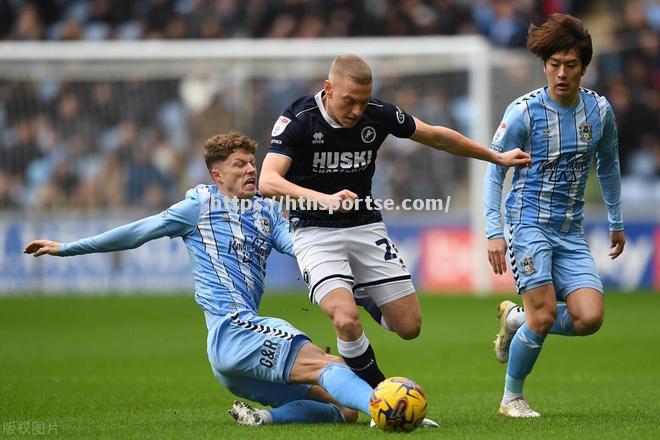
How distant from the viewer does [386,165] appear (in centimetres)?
2094

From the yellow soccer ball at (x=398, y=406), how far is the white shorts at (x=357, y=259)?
931 mm

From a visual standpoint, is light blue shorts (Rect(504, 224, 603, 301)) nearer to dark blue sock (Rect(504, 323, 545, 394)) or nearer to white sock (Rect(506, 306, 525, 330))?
dark blue sock (Rect(504, 323, 545, 394))

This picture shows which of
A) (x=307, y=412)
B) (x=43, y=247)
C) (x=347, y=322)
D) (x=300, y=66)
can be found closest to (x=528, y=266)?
(x=347, y=322)

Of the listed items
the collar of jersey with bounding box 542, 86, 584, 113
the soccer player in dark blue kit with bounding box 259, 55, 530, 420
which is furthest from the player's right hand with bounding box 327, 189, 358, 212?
the collar of jersey with bounding box 542, 86, 584, 113

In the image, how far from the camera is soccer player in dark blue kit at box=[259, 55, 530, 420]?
6977 mm

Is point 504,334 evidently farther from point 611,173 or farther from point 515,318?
point 611,173

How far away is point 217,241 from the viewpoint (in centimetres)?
747

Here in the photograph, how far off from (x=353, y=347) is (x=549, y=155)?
1.84 meters

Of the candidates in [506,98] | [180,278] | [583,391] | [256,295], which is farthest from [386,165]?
Result: [256,295]

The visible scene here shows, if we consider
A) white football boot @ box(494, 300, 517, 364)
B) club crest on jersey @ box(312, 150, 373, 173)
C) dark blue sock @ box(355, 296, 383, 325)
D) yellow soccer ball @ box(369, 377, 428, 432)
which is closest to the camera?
yellow soccer ball @ box(369, 377, 428, 432)

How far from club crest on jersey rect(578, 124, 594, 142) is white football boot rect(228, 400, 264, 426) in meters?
2.77

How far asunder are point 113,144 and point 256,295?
14628mm

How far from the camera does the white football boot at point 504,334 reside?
8.20 m

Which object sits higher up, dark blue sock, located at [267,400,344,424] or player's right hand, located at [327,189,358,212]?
player's right hand, located at [327,189,358,212]
